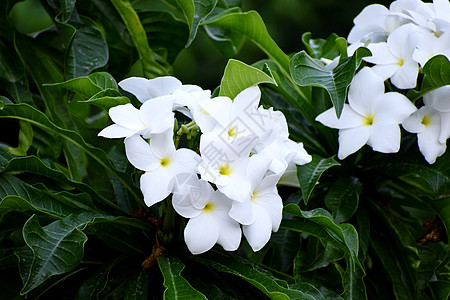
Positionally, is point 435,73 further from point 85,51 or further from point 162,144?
point 85,51

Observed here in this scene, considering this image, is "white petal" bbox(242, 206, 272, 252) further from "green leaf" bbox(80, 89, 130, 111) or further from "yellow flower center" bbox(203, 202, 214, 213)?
"green leaf" bbox(80, 89, 130, 111)

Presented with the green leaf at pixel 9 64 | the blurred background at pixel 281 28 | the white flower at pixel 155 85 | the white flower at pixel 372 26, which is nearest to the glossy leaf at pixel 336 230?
the white flower at pixel 155 85

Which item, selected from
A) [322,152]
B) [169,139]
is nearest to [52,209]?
[169,139]

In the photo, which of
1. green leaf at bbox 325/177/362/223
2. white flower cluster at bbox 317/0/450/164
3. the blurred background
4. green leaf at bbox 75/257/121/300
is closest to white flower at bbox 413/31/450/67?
white flower cluster at bbox 317/0/450/164

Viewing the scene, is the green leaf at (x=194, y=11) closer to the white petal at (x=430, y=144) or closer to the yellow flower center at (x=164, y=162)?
the yellow flower center at (x=164, y=162)

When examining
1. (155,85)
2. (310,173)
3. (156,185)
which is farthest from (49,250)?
(310,173)

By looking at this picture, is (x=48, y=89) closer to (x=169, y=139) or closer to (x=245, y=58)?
(x=169, y=139)
